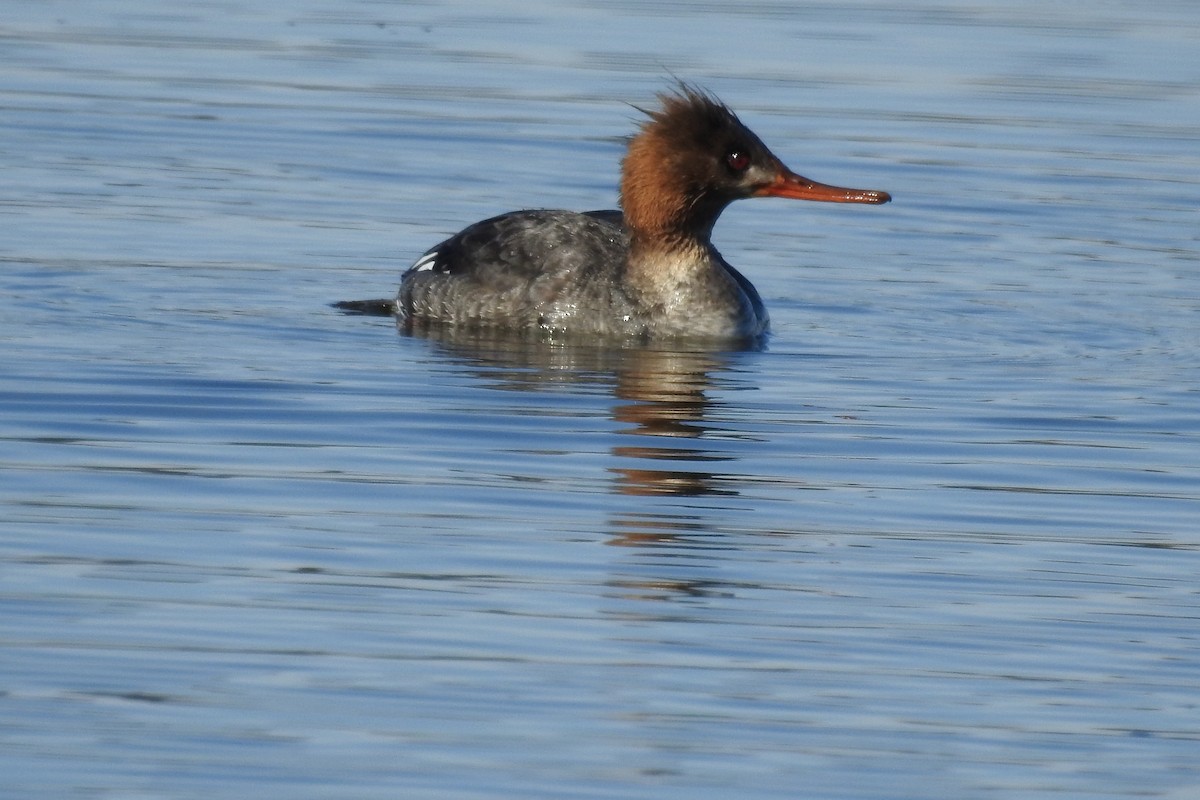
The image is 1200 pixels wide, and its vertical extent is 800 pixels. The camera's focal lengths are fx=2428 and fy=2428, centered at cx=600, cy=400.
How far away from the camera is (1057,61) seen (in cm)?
2234

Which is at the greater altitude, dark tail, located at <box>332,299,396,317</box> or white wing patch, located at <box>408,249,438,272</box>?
white wing patch, located at <box>408,249,438,272</box>

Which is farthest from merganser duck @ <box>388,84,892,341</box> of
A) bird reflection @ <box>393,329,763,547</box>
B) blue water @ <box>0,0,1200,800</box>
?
blue water @ <box>0,0,1200,800</box>

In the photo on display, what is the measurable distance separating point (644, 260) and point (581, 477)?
4017 millimetres

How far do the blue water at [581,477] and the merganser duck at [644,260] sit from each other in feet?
1.18

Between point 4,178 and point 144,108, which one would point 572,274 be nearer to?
point 4,178

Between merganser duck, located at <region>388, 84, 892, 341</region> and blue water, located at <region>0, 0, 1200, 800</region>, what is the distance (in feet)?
1.18

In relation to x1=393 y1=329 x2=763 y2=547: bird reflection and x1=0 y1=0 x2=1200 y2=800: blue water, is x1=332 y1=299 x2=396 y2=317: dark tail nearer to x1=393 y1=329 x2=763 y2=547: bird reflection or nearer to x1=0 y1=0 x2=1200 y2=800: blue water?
x1=0 y1=0 x2=1200 y2=800: blue water

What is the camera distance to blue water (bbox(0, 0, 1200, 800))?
626cm

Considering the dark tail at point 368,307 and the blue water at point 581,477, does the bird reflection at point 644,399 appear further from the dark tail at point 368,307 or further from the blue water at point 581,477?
the dark tail at point 368,307

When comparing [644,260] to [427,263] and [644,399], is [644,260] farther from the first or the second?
[644,399]

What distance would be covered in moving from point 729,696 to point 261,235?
899 cm

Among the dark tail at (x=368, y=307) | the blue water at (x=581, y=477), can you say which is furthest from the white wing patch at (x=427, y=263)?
the blue water at (x=581, y=477)

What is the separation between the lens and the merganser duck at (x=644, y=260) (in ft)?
41.9

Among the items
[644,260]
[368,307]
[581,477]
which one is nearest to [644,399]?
[581,477]
